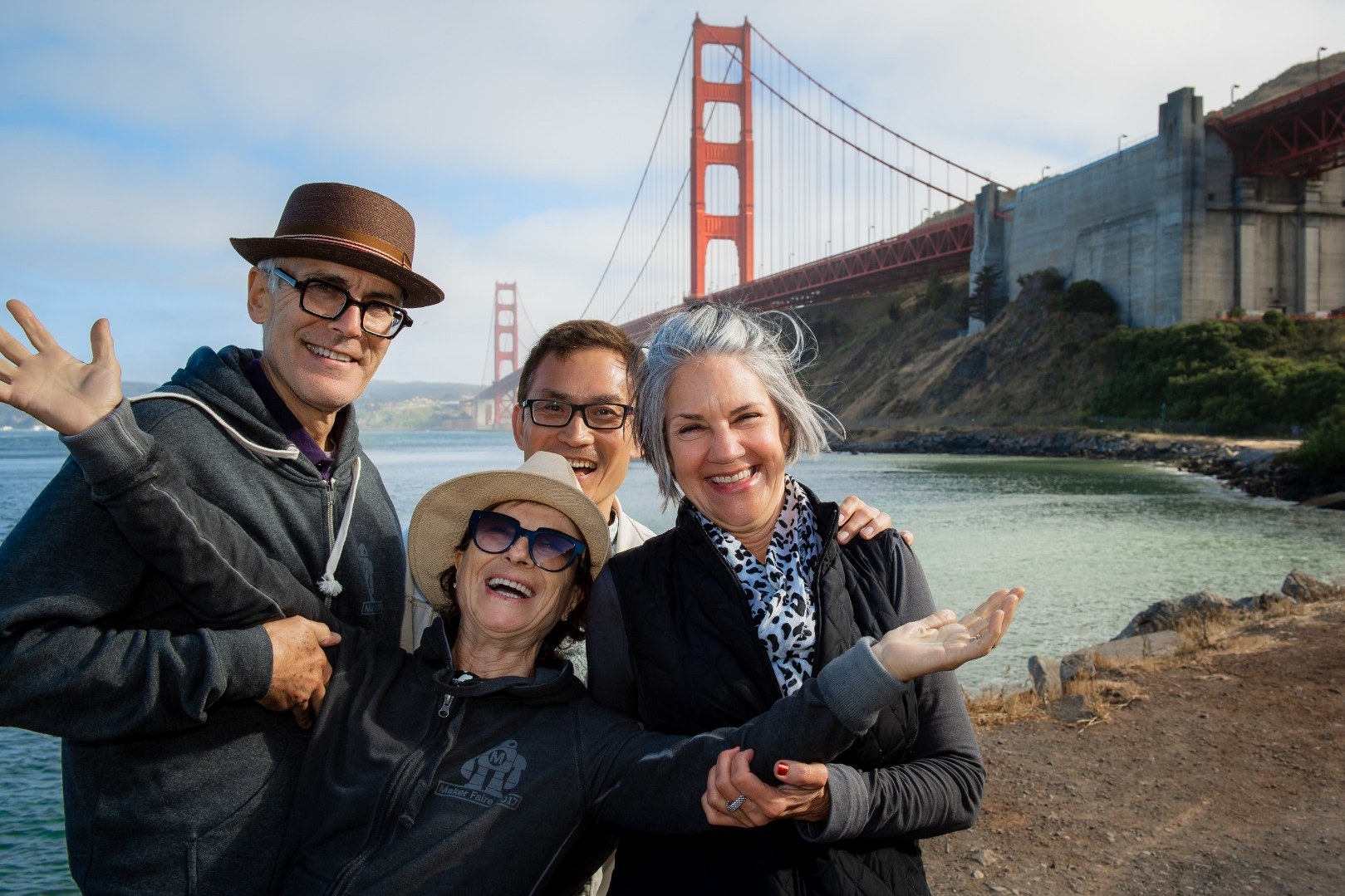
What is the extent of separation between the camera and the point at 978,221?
40812 mm

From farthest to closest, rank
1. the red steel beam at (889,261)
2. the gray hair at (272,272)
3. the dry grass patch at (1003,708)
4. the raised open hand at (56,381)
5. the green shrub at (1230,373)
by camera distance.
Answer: the red steel beam at (889,261)
the green shrub at (1230,373)
the dry grass patch at (1003,708)
the gray hair at (272,272)
the raised open hand at (56,381)

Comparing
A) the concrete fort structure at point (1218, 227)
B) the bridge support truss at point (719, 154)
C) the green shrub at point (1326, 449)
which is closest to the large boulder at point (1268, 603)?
the green shrub at point (1326, 449)

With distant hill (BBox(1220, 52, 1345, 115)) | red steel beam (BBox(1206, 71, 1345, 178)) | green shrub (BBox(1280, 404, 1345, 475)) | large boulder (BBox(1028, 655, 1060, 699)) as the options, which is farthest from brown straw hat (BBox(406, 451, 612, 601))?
distant hill (BBox(1220, 52, 1345, 115))

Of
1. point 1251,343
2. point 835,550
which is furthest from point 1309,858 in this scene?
point 1251,343

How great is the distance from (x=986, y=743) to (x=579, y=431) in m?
2.86

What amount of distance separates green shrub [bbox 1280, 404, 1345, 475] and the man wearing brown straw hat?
19.4 m

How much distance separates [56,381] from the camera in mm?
1242

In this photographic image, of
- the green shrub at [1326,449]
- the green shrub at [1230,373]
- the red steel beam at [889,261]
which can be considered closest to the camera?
the green shrub at [1326,449]

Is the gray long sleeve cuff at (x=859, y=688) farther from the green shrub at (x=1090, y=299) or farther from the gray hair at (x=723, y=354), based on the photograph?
the green shrub at (x=1090, y=299)

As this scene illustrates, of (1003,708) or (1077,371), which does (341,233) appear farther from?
(1077,371)

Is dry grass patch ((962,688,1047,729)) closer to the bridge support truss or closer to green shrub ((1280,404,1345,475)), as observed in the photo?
green shrub ((1280,404,1345,475))

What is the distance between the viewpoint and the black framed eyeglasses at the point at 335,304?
1.78 metres

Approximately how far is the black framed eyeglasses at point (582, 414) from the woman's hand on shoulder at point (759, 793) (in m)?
1.05

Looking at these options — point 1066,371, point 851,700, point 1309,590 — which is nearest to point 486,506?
point 851,700
